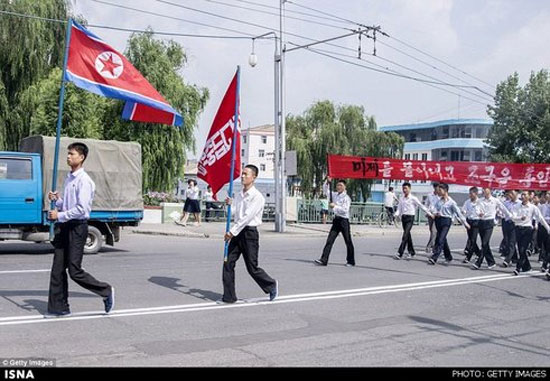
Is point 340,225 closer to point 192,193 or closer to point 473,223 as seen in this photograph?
point 473,223

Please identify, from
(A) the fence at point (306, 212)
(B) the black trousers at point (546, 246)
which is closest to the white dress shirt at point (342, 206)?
(B) the black trousers at point (546, 246)

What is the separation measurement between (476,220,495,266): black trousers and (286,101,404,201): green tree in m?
28.6

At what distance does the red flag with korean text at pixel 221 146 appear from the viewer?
9828 mm

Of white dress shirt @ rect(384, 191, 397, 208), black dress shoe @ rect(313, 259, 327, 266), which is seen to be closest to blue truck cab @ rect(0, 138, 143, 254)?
black dress shoe @ rect(313, 259, 327, 266)

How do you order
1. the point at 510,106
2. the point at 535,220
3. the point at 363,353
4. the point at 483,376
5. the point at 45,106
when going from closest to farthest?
the point at 483,376, the point at 363,353, the point at 535,220, the point at 45,106, the point at 510,106

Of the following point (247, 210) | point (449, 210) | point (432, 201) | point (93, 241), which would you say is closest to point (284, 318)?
point (247, 210)

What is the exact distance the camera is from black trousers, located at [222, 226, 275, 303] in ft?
28.8

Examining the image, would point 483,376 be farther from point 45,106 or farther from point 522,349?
point 45,106

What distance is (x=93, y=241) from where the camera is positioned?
48.1 feet

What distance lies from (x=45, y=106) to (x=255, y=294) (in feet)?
55.0

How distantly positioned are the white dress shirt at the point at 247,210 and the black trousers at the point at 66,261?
2.00 meters

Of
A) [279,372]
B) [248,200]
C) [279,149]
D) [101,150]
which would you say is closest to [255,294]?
[248,200]

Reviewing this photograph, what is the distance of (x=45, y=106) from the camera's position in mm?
23922

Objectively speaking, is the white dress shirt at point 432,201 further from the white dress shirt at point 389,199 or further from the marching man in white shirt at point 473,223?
the white dress shirt at point 389,199
